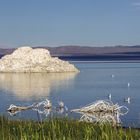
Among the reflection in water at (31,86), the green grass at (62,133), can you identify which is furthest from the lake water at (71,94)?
the green grass at (62,133)

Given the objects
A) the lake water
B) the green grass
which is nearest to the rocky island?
the lake water

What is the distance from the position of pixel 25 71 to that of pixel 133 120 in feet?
383

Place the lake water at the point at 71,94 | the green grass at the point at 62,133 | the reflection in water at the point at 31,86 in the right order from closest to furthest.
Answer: the green grass at the point at 62,133 < the lake water at the point at 71,94 < the reflection in water at the point at 31,86

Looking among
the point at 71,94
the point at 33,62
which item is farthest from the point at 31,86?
the point at 33,62

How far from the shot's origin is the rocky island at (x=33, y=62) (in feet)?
492

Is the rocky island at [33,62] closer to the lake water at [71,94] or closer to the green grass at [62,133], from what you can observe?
the lake water at [71,94]

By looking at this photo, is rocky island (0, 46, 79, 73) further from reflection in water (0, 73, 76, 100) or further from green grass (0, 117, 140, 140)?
green grass (0, 117, 140, 140)

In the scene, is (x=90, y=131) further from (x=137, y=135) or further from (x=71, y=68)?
(x=71, y=68)

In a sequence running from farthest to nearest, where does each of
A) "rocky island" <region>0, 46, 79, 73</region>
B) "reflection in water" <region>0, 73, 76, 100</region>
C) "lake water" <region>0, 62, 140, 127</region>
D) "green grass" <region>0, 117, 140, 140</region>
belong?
"rocky island" <region>0, 46, 79, 73</region>, "reflection in water" <region>0, 73, 76, 100</region>, "lake water" <region>0, 62, 140, 127</region>, "green grass" <region>0, 117, 140, 140</region>

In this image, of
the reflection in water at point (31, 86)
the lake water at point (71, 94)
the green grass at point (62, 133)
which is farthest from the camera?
the reflection in water at point (31, 86)

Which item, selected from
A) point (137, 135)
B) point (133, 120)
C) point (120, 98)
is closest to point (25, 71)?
point (120, 98)

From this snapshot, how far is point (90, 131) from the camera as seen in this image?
1480cm

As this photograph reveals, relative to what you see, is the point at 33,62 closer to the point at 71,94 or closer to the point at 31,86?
the point at 31,86

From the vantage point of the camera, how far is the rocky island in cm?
15000
